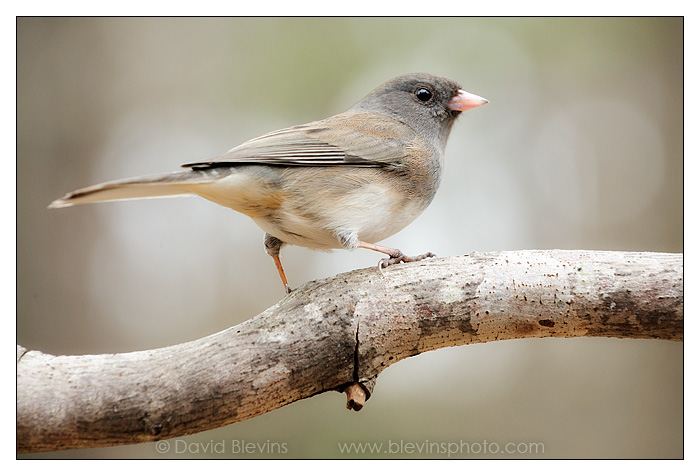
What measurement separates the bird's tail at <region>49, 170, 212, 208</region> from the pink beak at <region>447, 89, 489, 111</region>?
4.89 feet

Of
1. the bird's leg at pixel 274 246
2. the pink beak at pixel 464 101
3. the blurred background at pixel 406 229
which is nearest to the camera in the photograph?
the bird's leg at pixel 274 246

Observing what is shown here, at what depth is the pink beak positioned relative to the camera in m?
3.17

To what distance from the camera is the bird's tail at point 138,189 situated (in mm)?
2090

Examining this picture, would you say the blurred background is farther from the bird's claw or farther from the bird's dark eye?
the bird's claw

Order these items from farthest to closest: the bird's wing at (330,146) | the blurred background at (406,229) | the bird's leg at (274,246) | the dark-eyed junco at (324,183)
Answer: the blurred background at (406,229) < the bird's leg at (274,246) < the bird's wing at (330,146) < the dark-eyed junco at (324,183)

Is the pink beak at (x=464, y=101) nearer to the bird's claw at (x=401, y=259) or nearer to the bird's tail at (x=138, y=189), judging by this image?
the bird's claw at (x=401, y=259)

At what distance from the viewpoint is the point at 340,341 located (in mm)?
2209

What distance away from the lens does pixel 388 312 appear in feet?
7.34

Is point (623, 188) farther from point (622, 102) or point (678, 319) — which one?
point (678, 319)

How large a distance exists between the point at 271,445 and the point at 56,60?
2742mm

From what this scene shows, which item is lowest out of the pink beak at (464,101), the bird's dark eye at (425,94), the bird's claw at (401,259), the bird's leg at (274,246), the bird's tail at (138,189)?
the bird's claw at (401,259)

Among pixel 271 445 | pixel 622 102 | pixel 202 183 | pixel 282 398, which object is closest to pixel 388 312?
pixel 282 398

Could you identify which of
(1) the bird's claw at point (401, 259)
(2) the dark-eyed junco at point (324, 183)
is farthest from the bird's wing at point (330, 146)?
(1) the bird's claw at point (401, 259)

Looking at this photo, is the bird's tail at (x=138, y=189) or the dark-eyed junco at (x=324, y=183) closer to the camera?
the bird's tail at (x=138, y=189)
